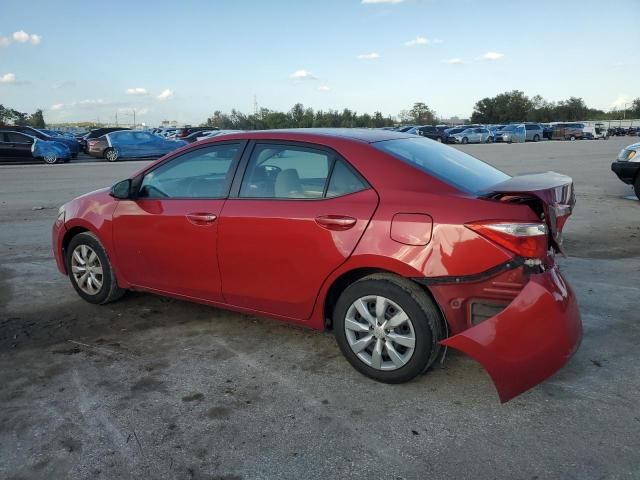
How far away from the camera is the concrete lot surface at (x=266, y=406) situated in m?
2.74

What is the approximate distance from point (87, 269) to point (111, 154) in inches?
881

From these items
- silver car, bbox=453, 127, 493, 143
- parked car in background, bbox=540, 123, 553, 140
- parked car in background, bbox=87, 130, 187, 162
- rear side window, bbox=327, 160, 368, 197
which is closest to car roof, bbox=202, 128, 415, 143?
rear side window, bbox=327, 160, 368, 197

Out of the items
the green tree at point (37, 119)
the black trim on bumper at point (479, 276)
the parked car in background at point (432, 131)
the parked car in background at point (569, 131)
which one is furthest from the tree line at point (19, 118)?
the black trim on bumper at point (479, 276)

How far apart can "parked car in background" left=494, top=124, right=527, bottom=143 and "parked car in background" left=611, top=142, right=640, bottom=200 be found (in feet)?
135

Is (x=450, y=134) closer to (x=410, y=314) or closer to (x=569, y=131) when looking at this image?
(x=569, y=131)

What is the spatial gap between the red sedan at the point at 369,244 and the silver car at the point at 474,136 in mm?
47284

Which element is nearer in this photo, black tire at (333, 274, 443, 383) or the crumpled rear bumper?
the crumpled rear bumper

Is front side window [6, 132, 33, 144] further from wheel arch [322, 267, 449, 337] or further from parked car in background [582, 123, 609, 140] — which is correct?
parked car in background [582, 123, 609, 140]

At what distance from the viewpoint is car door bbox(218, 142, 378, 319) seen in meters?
3.53

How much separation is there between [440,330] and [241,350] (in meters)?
1.54

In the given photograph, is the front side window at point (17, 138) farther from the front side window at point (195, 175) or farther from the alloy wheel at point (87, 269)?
the front side window at point (195, 175)

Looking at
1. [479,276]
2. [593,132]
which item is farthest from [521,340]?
[593,132]

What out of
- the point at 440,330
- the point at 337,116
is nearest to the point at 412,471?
the point at 440,330

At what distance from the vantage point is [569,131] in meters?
55.2
